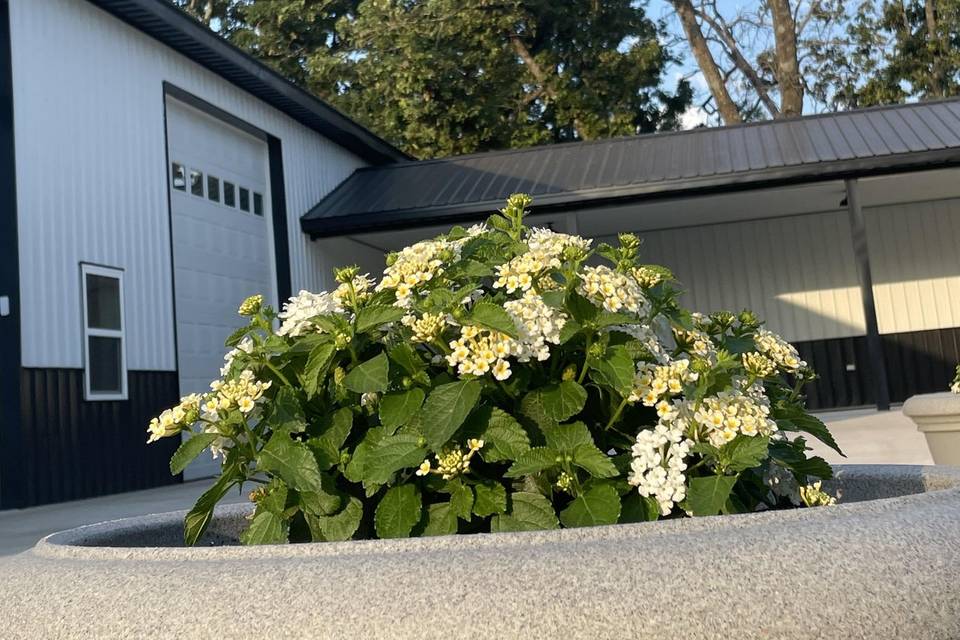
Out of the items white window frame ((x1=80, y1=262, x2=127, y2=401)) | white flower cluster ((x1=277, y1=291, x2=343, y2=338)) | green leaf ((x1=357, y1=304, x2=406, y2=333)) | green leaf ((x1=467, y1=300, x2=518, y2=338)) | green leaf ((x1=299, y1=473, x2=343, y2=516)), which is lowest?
green leaf ((x1=299, y1=473, x2=343, y2=516))

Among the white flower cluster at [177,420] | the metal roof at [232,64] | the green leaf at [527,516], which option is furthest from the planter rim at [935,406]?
the metal roof at [232,64]

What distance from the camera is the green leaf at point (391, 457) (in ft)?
5.37

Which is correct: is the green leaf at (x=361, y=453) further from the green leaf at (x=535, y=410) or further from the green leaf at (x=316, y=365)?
the green leaf at (x=535, y=410)

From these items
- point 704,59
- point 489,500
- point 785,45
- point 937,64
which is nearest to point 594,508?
point 489,500

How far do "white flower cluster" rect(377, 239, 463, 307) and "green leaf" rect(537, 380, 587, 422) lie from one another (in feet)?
1.03

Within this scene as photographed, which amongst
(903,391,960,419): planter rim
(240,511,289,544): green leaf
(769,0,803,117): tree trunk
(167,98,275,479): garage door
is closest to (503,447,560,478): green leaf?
(240,511,289,544): green leaf

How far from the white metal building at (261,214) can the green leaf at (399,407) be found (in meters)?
7.83

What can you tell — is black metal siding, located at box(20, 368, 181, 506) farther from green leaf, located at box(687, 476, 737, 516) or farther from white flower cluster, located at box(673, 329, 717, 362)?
green leaf, located at box(687, 476, 737, 516)

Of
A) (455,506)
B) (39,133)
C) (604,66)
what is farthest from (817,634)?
(604,66)

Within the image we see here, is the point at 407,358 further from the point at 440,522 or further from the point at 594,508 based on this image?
the point at 594,508

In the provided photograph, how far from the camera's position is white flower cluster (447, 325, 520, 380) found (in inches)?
64.5

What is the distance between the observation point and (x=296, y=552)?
1.31m

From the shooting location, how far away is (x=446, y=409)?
1.63 metres

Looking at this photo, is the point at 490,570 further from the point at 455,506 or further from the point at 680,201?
the point at 680,201
